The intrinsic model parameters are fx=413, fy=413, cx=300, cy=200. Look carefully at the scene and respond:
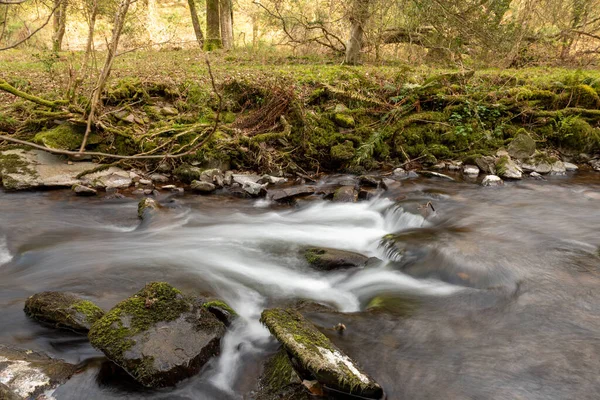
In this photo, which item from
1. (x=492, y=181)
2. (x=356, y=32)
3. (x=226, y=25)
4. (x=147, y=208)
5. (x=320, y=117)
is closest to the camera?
(x=147, y=208)

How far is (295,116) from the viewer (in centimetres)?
882

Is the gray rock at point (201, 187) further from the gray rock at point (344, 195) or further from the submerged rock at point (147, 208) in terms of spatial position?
the gray rock at point (344, 195)

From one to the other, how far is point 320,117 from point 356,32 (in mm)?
6275

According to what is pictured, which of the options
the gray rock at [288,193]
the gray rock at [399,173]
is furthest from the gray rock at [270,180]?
the gray rock at [399,173]

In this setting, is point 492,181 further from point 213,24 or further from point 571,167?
point 213,24

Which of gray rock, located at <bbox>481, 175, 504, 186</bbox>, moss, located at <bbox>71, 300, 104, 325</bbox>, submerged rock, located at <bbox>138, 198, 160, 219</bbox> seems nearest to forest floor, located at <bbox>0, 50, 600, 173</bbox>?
gray rock, located at <bbox>481, 175, 504, 186</bbox>

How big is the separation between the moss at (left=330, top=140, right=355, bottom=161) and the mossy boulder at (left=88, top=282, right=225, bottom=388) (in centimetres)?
543

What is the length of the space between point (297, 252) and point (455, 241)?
6.90 ft

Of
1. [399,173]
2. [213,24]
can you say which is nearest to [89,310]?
[399,173]

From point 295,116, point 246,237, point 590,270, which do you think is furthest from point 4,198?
point 590,270

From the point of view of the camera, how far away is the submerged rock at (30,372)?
2688 mm

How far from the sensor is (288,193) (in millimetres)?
7328

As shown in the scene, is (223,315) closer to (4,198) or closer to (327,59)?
(4,198)

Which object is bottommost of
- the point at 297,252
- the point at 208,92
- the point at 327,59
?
the point at 297,252
